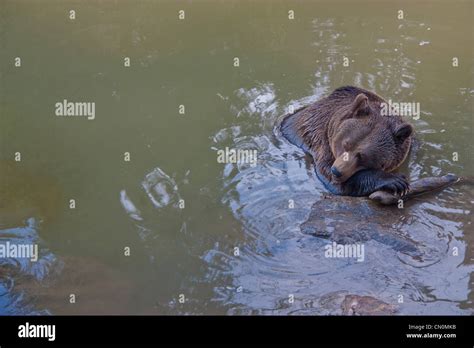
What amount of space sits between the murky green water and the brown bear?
1.03 feet

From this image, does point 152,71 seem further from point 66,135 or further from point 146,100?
point 66,135

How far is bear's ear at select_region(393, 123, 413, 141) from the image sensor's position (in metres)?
8.62

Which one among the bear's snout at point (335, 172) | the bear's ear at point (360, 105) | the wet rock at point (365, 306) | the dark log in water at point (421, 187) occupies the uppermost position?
the bear's ear at point (360, 105)

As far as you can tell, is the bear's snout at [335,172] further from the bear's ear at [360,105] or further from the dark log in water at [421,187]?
the bear's ear at [360,105]

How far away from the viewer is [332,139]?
29.7 ft

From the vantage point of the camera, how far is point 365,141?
8.63 meters

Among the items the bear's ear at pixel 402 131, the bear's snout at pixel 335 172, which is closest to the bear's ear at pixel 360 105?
the bear's ear at pixel 402 131

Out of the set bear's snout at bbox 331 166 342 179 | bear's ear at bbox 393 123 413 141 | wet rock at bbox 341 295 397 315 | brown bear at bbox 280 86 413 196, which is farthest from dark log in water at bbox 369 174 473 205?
wet rock at bbox 341 295 397 315

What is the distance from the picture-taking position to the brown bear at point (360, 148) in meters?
8.45

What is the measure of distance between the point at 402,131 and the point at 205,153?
2.59m

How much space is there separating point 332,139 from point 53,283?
4.07 metres

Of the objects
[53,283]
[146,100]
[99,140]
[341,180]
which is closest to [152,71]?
[146,100]

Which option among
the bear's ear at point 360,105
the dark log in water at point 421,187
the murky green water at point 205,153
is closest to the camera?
the murky green water at point 205,153

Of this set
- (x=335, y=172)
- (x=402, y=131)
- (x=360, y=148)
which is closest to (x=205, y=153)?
(x=335, y=172)
